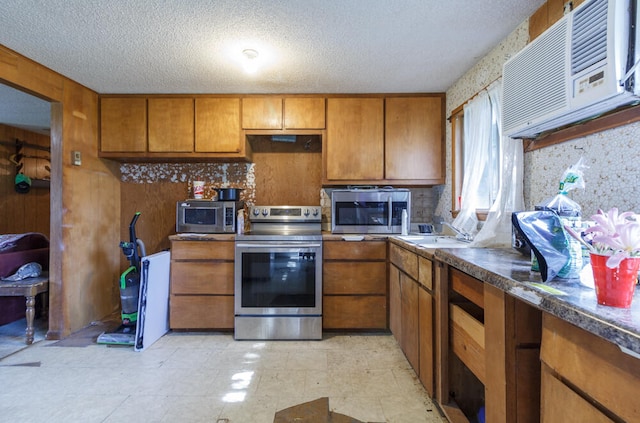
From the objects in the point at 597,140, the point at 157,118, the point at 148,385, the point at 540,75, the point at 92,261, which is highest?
the point at 157,118

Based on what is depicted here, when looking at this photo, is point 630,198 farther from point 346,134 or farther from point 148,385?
point 148,385

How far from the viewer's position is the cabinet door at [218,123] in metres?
2.93

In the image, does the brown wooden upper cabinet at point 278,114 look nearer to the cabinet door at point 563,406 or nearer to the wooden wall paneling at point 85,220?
the wooden wall paneling at point 85,220

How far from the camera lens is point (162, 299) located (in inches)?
106

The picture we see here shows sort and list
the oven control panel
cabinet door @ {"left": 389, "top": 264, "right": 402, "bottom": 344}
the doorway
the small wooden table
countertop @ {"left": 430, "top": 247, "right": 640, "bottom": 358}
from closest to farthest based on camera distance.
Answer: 1. countertop @ {"left": 430, "top": 247, "right": 640, "bottom": 358}
2. cabinet door @ {"left": 389, "top": 264, "right": 402, "bottom": 344}
3. the small wooden table
4. the oven control panel
5. the doorway

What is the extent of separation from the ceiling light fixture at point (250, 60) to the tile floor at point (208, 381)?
218 centimetres

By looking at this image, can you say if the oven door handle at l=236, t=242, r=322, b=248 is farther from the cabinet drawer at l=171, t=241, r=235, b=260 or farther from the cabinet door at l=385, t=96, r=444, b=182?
the cabinet door at l=385, t=96, r=444, b=182

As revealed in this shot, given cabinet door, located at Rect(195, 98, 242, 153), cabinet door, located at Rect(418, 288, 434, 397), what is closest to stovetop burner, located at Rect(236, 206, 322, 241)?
cabinet door, located at Rect(195, 98, 242, 153)

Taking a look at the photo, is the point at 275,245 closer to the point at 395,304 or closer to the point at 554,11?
the point at 395,304

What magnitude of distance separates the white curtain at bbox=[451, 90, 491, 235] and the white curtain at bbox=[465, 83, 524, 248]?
0.28m

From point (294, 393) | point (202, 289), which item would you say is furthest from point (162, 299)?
point (294, 393)

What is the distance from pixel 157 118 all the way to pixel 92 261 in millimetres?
1489

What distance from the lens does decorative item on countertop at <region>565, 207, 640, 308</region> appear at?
2.27 feet

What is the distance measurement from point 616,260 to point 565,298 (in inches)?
5.7
